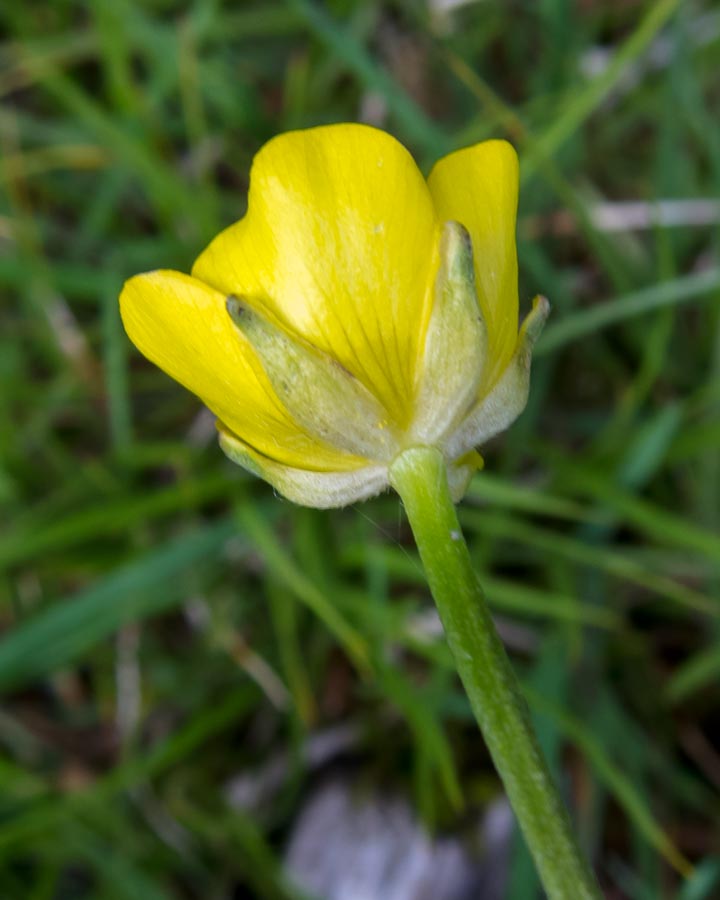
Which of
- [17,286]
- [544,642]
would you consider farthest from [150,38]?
[544,642]

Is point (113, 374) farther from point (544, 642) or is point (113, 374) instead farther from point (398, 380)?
point (398, 380)

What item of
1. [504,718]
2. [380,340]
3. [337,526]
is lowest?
[337,526]

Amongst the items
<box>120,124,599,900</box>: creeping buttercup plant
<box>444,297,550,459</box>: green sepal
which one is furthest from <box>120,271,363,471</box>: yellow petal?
<box>444,297,550,459</box>: green sepal

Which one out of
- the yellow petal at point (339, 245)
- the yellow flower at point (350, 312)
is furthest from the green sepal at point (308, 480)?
the yellow petal at point (339, 245)

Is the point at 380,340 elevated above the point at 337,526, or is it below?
above

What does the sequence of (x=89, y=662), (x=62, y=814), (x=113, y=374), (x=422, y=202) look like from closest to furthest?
(x=422, y=202)
(x=62, y=814)
(x=113, y=374)
(x=89, y=662)

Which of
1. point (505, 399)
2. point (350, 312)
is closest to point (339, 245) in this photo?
point (350, 312)

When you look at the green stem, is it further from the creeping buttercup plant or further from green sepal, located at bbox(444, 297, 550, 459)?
green sepal, located at bbox(444, 297, 550, 459)

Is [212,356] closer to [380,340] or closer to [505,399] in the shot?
[380,340]
